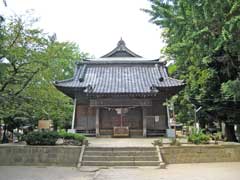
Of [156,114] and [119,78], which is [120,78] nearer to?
[119,78]

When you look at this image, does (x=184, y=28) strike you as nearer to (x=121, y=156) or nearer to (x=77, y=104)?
(x=121, y=156)

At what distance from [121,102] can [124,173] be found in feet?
35.0

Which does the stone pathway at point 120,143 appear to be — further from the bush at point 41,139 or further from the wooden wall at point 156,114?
the wooden wall at point 156,114

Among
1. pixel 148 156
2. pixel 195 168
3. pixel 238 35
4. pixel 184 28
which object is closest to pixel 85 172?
pixel 148 156

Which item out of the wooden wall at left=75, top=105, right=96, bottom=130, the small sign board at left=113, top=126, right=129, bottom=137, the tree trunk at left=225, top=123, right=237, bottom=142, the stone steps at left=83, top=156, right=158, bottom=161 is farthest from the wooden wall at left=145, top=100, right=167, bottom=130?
the stone steps at left=83, top=156, right=158, bottom=161

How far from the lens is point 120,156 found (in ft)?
43.2

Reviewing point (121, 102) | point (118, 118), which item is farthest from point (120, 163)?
point (118, 118)

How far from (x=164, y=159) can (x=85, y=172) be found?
3.81m

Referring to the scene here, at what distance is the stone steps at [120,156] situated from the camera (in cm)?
1251

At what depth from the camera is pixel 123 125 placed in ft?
70.7

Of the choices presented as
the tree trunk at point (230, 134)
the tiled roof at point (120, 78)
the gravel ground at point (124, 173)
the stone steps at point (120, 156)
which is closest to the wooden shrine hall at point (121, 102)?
the tiled roof at point (120, 78)

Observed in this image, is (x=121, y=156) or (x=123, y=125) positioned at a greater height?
(x=123, y=125)

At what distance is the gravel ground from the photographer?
9555mm

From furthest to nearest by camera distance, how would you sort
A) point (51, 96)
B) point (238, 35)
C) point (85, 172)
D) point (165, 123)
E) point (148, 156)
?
point (165, 123)
point (51, 96)
point (148, 156)
point (85, 172)
point (238, 35)
